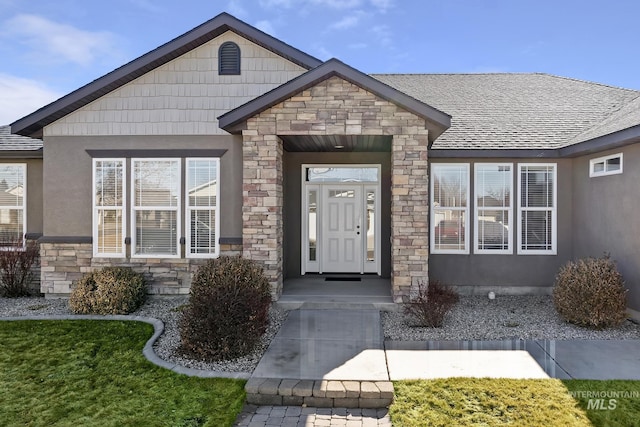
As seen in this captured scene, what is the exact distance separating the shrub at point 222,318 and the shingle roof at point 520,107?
5667mm

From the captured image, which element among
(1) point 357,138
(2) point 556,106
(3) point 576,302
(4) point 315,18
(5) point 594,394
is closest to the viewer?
(5) point 594,394

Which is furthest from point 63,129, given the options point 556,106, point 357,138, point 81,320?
point 556,106

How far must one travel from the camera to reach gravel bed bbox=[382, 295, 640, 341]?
6301 mm

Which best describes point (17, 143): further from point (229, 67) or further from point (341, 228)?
point (341, 228)

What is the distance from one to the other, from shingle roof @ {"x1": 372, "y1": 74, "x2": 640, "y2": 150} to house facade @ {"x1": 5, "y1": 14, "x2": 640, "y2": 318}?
3.1 inches

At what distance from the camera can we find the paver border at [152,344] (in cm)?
489

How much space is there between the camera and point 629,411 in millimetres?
4012

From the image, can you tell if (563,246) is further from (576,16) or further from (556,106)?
(576,16)

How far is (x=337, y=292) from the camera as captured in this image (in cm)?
843

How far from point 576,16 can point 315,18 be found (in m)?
8.37

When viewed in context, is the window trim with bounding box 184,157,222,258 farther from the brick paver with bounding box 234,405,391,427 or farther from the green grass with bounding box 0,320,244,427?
the brick paver with bounding box 234,405,391,427

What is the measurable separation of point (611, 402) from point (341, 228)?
275 inches

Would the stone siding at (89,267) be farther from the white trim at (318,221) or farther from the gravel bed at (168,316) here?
the white trim at (318,221)

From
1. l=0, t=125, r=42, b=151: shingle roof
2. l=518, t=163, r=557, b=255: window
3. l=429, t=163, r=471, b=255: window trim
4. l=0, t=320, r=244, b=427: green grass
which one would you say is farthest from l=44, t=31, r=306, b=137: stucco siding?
l=518, t=163, r=557, b=255: window
